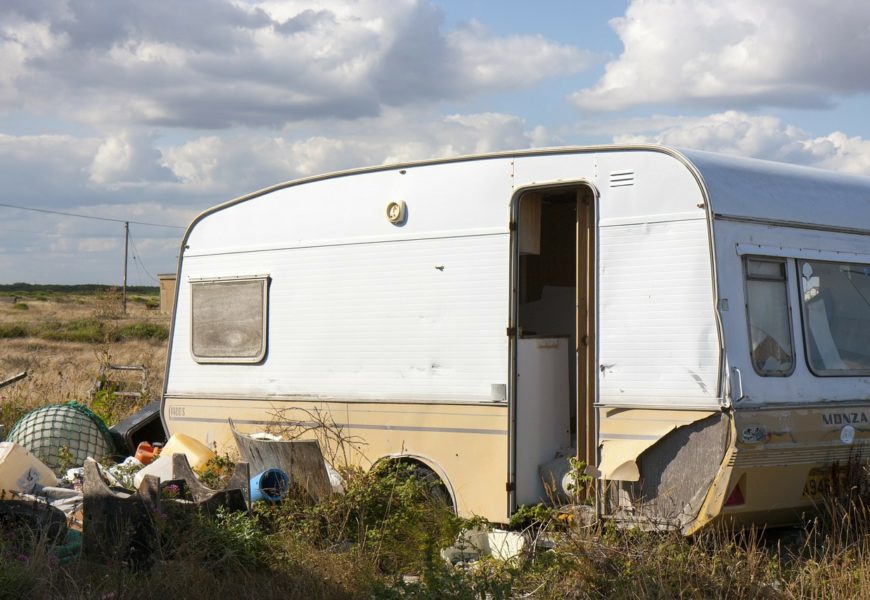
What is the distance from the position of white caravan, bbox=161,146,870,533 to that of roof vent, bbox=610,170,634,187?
1 centimetres

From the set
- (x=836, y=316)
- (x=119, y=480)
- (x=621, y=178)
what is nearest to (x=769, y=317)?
(x=836, y=316)

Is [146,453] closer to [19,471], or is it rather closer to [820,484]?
[19,471]

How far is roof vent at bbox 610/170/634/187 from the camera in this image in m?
7.19

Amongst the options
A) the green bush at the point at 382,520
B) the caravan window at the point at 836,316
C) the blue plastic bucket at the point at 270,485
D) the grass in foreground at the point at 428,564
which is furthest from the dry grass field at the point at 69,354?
the caravan window at the point at 836,316

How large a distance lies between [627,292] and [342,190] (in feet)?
9.37

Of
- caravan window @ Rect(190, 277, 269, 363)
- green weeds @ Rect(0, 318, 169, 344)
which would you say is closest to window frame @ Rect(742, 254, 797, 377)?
caravan window @ Rect(190, 277, 269, 363)

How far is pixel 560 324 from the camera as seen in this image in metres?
9.20

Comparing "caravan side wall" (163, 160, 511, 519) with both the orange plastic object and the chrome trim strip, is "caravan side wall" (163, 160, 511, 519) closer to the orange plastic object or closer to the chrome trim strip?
the chrome trim strip

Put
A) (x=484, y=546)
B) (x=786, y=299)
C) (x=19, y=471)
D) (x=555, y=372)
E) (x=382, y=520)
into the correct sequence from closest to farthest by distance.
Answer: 1. (x=786, y=299)
2. (x=484, y=546)
3. (x=382, y=520)
4. (x=555, y=372)
5. (x=19, y=471)

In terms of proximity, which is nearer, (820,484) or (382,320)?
(820,484)

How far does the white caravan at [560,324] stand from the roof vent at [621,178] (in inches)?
0.6

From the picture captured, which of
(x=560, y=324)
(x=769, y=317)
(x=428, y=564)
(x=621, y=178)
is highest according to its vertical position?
(x=621, y=178)

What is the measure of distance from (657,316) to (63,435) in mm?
5986

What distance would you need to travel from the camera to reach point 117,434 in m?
10.6
